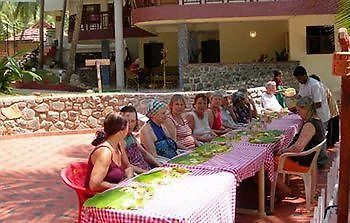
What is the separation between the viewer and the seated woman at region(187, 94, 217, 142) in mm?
8039

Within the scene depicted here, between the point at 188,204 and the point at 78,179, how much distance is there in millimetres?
1389

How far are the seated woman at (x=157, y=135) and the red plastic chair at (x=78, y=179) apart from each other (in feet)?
4.53

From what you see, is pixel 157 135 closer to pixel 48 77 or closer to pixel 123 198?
pixel 123 198

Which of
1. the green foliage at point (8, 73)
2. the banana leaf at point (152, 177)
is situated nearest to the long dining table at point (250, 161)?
the banana leaf at point (152, 177)

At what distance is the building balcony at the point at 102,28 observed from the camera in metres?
25.2

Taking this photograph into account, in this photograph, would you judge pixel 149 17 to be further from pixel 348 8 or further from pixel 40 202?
pixel 348 8

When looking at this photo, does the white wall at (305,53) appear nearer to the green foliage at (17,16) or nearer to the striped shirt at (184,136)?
the striped shirt at (184,136)

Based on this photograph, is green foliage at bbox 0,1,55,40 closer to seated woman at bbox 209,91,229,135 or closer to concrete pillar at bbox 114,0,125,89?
concrete pillar at bbox 114,0,125,89

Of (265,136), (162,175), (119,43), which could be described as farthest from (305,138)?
(119,43)

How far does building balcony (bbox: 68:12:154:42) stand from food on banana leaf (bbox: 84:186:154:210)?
21.1 m

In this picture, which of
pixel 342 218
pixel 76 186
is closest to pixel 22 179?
pixel 76 186

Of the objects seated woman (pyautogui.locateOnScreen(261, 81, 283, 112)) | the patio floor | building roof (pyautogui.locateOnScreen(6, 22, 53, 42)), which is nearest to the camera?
the patio floor

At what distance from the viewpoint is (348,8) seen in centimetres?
392

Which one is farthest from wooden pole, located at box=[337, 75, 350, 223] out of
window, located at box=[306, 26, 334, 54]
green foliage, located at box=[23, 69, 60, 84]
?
green foliage, located at box=[23, 69, 60, 84]
